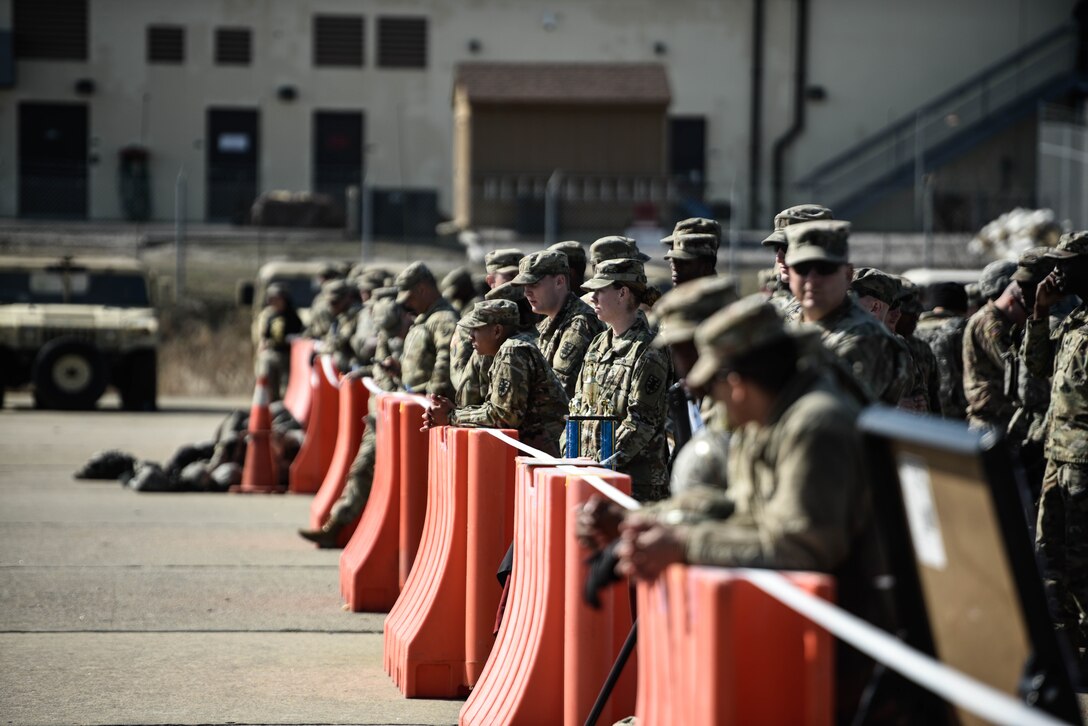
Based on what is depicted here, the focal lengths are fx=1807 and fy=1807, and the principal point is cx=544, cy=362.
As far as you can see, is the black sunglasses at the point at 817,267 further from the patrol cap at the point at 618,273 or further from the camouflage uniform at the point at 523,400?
the camouflage uniform at the point at 523,400

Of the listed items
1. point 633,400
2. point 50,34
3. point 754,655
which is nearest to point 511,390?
point 633,400

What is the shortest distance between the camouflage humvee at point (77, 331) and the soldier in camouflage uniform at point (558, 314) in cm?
1652

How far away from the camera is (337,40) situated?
1629 inches

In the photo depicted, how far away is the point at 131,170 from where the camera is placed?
39.9 m

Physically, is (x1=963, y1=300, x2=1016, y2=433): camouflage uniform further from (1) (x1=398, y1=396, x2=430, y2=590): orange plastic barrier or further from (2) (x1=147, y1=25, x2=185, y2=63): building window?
(2) (x1=147, y1=25, x2=185, y2=63): building window

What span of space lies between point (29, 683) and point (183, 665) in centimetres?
72

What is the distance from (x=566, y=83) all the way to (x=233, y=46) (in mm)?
9384

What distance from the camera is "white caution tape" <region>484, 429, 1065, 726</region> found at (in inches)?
114

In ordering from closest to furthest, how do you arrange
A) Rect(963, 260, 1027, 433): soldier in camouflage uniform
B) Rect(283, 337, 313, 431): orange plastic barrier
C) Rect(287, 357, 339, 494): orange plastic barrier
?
Rect(963, 260, 1027, 433): soldier in camouflage uniform
Rect(287, 357, 339, 494): orange plastic barrier
Rect(283, 337, 313, 431): orange plastic barrier

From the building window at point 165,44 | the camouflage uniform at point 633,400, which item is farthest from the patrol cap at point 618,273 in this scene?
the building window at point 165,44

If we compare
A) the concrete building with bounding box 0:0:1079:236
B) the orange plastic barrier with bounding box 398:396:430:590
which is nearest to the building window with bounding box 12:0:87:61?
the concrete building with bounding box 0:0:1079:236

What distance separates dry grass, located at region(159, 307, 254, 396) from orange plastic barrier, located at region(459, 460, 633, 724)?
2325 centimetres

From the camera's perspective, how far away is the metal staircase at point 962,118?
133ft

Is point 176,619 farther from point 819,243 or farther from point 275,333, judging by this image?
point 275,333
